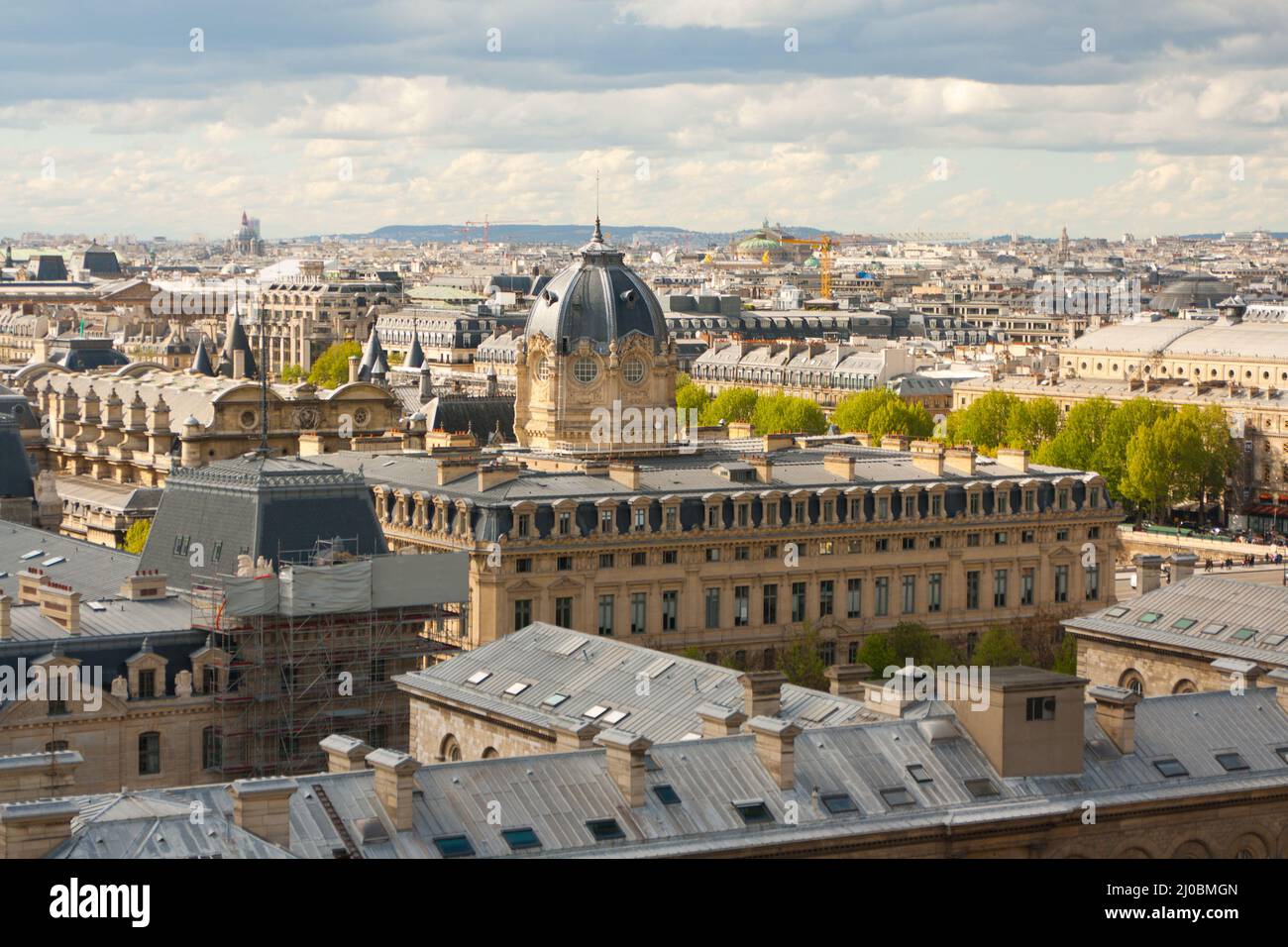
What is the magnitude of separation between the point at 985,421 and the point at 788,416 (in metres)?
12.9

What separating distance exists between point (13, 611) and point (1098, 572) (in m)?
50.5

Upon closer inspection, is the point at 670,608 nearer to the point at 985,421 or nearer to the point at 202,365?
the point at 985,421

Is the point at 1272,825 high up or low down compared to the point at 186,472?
down

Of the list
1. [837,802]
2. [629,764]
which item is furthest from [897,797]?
[629,764]

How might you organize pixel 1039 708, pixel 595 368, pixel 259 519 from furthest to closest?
1. pixel 595 368
2. pixel 259 519
3. pixel 1039 708

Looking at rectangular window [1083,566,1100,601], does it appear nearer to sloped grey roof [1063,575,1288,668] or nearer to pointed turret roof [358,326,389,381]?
sloped grey roof [1063,575,1288,668]

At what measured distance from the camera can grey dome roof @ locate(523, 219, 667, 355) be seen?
114 metres

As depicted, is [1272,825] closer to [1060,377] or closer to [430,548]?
[430,548]

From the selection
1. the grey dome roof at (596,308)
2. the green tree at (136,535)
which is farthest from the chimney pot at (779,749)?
the grey dome roof at (596,308)

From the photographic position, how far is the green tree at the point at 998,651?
91188mm

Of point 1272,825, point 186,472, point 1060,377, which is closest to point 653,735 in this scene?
point 1272,825

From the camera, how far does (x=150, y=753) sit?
66.3m

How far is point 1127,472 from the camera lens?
154 meters
